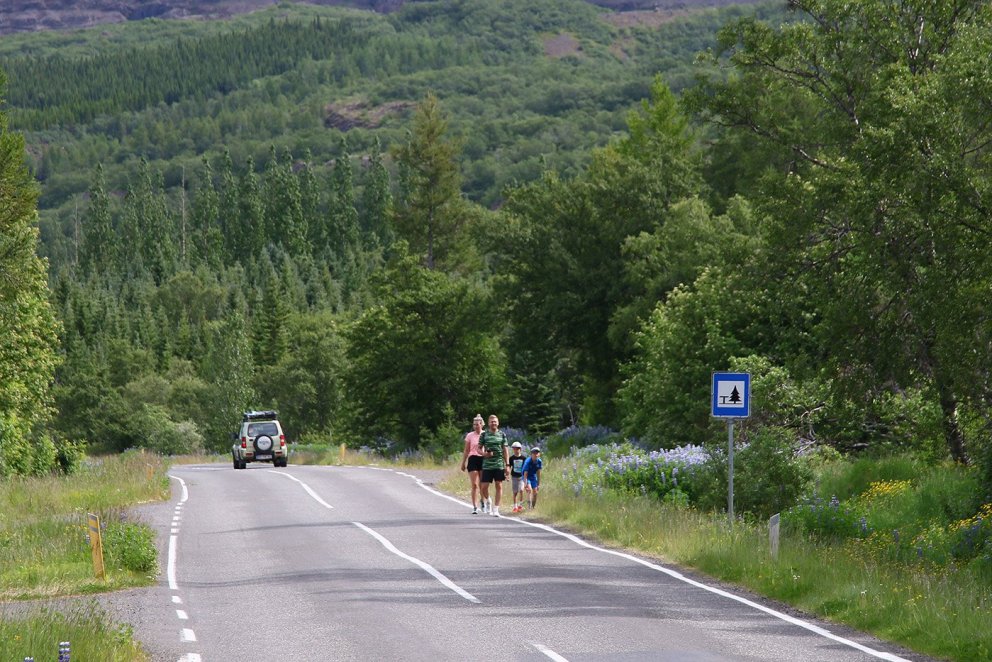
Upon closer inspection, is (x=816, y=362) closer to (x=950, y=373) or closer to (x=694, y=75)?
(x=694, y=75)

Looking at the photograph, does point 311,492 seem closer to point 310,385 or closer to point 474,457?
point 474,457

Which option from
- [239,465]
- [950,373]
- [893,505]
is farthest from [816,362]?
[239,465]

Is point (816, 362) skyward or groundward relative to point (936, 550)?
skyward

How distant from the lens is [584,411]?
212 feet

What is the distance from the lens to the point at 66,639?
11844mm

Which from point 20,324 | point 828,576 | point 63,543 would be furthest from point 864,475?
point 20,324

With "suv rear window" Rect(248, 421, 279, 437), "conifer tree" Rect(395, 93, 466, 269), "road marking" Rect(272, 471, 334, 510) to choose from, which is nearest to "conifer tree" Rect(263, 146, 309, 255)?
"conifer tree" Rect(395, 93, 466, 269)

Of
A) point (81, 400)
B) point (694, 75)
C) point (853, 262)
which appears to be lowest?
point (81, 400)

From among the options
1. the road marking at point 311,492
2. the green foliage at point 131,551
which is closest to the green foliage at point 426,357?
the road marking at point 311,492

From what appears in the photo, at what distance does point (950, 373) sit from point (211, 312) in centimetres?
16071

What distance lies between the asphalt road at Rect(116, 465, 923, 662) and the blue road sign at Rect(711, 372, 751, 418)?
2.47 m

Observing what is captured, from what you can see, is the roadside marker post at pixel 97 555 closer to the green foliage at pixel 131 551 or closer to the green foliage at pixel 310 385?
the green foliage at pixel 131 551

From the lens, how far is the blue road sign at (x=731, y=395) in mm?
19703

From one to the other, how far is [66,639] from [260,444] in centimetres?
4058
